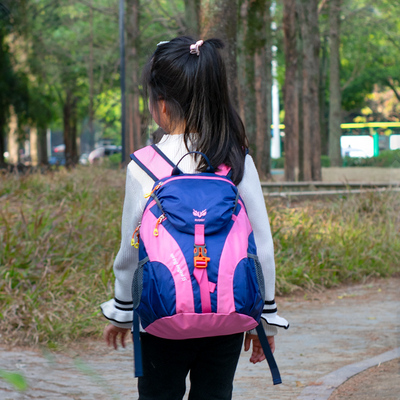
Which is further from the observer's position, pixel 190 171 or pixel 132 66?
pixel 132 66

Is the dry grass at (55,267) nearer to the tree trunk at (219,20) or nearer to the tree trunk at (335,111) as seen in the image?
the tree trunk at (219,20)

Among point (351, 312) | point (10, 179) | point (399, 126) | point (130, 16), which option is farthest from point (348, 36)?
point (351, 312)

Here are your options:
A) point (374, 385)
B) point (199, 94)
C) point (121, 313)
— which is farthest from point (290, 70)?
point (121, 313)

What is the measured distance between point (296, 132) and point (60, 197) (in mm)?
8289

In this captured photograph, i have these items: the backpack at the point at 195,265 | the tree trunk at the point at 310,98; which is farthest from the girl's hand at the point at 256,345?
the tree trunk at the point at 310,98

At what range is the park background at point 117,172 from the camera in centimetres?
589

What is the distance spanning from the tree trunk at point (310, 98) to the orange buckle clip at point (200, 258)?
43.5 ft

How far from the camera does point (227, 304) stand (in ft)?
6.59

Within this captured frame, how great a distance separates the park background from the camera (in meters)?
5.89

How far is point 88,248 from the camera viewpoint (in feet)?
22.6

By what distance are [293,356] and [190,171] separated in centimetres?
324

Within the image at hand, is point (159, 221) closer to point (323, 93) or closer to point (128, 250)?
point (128, 250)

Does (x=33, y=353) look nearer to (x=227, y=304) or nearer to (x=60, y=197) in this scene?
(x=227, y=304)

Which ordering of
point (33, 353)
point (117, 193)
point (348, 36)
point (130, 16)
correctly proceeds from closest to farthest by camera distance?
point (33, 353) < point (117, 193) < point (130, 16) < point (348, 36)
